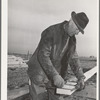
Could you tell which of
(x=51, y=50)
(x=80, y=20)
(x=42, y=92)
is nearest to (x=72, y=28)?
(x=80, y=20)

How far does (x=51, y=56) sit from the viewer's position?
1.82 meters

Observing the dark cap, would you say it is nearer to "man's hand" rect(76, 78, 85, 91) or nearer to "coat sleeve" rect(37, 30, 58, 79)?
"coat sleeve" rect(37, 30, 58, 79)

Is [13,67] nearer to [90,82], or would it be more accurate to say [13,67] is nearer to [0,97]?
[0,97]

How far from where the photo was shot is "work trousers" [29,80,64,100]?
69.2 inches

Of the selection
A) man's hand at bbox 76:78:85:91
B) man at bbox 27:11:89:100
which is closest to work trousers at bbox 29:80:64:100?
man at bbox 27:11:89:100

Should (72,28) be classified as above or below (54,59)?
above

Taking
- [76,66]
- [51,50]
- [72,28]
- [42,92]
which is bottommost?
[42,92]

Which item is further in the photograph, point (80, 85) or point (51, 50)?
point (80, 85)

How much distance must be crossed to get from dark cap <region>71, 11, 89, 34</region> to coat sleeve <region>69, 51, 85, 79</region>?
0.18 meters

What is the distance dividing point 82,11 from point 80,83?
504 millimetres

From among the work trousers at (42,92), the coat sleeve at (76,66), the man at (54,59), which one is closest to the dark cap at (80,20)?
the man at (54,59)

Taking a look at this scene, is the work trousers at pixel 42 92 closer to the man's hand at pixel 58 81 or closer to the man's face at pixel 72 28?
the man's hand at pixel 58 81

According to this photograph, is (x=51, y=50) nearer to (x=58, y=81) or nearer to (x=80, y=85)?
(x=58, y=81)

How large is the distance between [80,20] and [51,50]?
29 cm
